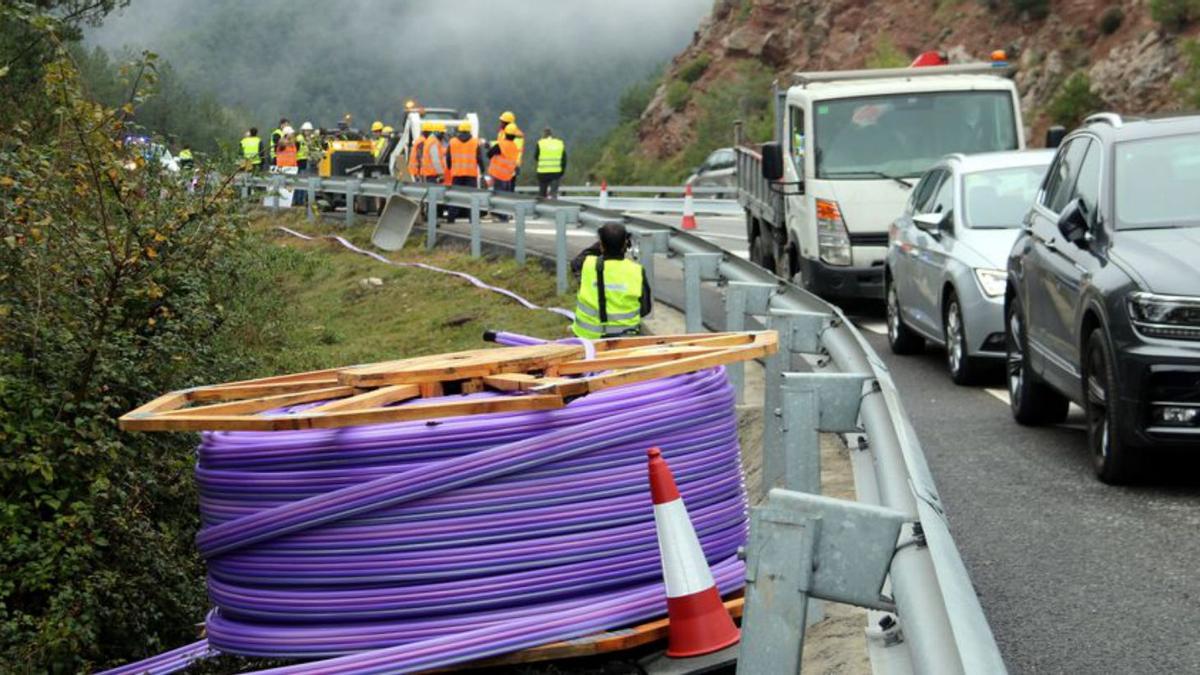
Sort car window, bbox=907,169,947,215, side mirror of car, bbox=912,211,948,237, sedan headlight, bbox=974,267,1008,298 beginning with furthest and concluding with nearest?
car window, bbox=907,169,947,215, side mirror of car, bbox=912,211,948,237, sedan headlight, bbox=974,267,1008,298

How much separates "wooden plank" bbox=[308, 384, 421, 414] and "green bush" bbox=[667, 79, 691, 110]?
68.8m

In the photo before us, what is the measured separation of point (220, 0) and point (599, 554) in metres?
146

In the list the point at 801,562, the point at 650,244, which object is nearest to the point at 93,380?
the point at 801,562

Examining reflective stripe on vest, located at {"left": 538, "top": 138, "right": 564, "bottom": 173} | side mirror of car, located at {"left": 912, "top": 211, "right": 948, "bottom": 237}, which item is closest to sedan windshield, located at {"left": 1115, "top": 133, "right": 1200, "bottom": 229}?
side mirror of car, located at {"left": 912, "top": 211, "right": 948, "bottom": 237}

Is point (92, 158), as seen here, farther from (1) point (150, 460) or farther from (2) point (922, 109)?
(2) point (922, 109)

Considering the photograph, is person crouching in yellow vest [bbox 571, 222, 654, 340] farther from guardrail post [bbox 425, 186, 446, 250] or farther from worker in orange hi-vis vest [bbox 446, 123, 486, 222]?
worker in orange hi-vis vest [bbox 446, 123, 486, 222]

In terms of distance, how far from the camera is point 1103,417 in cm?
946

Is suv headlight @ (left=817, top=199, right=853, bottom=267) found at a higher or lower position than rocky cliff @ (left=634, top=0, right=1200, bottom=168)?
lower

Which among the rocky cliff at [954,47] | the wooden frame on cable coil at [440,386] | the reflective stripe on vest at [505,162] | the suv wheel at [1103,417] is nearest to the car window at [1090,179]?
the suv wheel at [1103,417]

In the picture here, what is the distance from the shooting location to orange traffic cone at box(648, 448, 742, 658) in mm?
6219

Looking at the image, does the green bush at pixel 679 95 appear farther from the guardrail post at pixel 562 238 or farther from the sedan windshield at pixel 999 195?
the sedan windshield at pixel 999 195

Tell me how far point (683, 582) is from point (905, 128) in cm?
1345

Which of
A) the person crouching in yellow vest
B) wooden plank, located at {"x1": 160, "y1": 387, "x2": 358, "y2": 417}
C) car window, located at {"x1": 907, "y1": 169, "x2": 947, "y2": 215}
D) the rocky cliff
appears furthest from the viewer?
the rocky cliff

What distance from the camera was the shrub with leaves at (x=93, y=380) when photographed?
841cm
